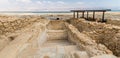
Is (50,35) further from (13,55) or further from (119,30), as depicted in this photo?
(13,55)

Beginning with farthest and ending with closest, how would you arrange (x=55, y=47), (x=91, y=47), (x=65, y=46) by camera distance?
(x=65, y=46) < (x=55, y=47) < (x=91, y=47)

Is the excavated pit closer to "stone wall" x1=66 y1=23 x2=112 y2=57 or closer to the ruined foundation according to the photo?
the ruined foundation

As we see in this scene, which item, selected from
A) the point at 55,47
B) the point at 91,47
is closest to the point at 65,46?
the point at 55,47

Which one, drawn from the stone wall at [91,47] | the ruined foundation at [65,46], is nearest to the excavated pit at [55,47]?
the ruined foundation at [65,46]

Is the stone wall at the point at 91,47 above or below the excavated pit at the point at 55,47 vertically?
above

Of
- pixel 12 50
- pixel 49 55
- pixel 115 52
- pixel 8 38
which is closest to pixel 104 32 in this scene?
pixel 115 52

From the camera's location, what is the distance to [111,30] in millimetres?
10406

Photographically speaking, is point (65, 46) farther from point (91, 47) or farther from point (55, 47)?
point (91, 47)

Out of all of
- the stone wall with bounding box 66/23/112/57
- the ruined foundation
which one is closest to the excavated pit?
the ruined foundation

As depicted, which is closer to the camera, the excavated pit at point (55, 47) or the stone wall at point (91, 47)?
the stone wall at point (91, 47)

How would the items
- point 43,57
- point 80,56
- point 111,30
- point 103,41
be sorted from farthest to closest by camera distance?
point 111,30, point 103,41, point 43,57, point 80,56

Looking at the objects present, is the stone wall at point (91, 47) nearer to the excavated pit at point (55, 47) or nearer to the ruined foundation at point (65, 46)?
the ruined foundation at point (65, 46)

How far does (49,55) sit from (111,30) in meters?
4.79

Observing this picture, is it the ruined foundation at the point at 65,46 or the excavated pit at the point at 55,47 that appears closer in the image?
the ruined foundation at the point at 65,46
